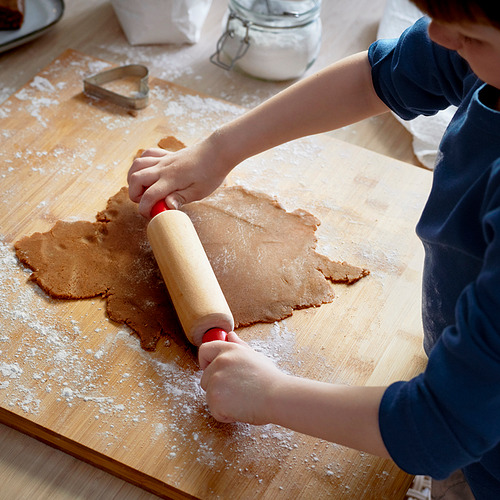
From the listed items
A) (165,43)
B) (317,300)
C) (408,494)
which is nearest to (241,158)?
(317,300)

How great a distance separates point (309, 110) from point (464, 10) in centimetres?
49

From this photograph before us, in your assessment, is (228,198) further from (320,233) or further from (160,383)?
(160,383)

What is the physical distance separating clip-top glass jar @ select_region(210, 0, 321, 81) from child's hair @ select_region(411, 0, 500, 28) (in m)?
0.89

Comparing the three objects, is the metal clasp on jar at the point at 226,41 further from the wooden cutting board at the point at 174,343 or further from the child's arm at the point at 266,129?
the child's arm at the point at 266,129

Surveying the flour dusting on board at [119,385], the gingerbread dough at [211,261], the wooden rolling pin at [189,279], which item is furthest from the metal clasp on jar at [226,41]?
the flour dusting on board at [119,385]

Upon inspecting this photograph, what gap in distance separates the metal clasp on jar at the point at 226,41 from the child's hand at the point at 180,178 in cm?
51

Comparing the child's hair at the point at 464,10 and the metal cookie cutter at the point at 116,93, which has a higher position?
the child's hair at the point at 464,10

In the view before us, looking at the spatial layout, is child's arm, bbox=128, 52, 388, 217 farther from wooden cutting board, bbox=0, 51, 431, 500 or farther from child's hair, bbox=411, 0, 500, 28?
child's hair, bbox=411, 0, 500, 28

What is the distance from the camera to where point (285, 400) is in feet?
2.58

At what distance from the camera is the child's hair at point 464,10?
0.59m

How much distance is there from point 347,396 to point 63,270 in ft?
1.71

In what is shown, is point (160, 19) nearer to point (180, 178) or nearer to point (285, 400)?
point (180, 178)

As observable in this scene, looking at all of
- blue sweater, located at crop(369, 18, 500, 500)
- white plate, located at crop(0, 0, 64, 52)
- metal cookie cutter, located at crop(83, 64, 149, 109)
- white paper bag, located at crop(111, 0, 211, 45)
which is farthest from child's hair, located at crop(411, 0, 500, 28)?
white plate, located at crop(0, 0, 64, 52)

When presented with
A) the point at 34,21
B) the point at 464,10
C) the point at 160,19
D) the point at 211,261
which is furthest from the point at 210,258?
the point at 34,21
